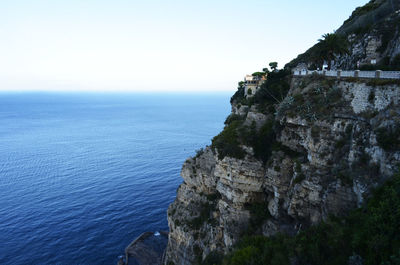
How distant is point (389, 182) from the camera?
18641 millimetres

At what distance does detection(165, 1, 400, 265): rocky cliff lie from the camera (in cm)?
2281

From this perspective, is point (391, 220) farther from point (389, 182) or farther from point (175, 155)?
point (175, 155)

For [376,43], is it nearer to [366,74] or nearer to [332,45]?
[332,45]

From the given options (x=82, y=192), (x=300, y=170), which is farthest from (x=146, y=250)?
(x=300, y=170)

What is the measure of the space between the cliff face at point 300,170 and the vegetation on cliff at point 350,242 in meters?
2.61

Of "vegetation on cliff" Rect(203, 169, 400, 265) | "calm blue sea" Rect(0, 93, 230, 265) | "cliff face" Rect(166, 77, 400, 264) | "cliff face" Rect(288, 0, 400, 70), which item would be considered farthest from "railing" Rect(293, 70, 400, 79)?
"calm blue sea" Rect(0, 93, 230, 265)

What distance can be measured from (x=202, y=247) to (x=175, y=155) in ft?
212

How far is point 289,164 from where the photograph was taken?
1236 inches

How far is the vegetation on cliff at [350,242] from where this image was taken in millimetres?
16125

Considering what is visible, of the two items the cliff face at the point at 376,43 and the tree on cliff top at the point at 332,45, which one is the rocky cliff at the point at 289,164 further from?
the cliff face at the point at 376,43

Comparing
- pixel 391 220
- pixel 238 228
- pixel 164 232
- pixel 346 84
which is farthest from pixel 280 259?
pixel 164 232

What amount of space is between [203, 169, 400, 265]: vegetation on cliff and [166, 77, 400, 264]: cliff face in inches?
103

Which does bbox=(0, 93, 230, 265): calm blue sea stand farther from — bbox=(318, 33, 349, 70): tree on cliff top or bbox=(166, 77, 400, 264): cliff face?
bbox=(318, 33, 349, 70): tree on cliff top

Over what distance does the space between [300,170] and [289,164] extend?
10.1 feet
